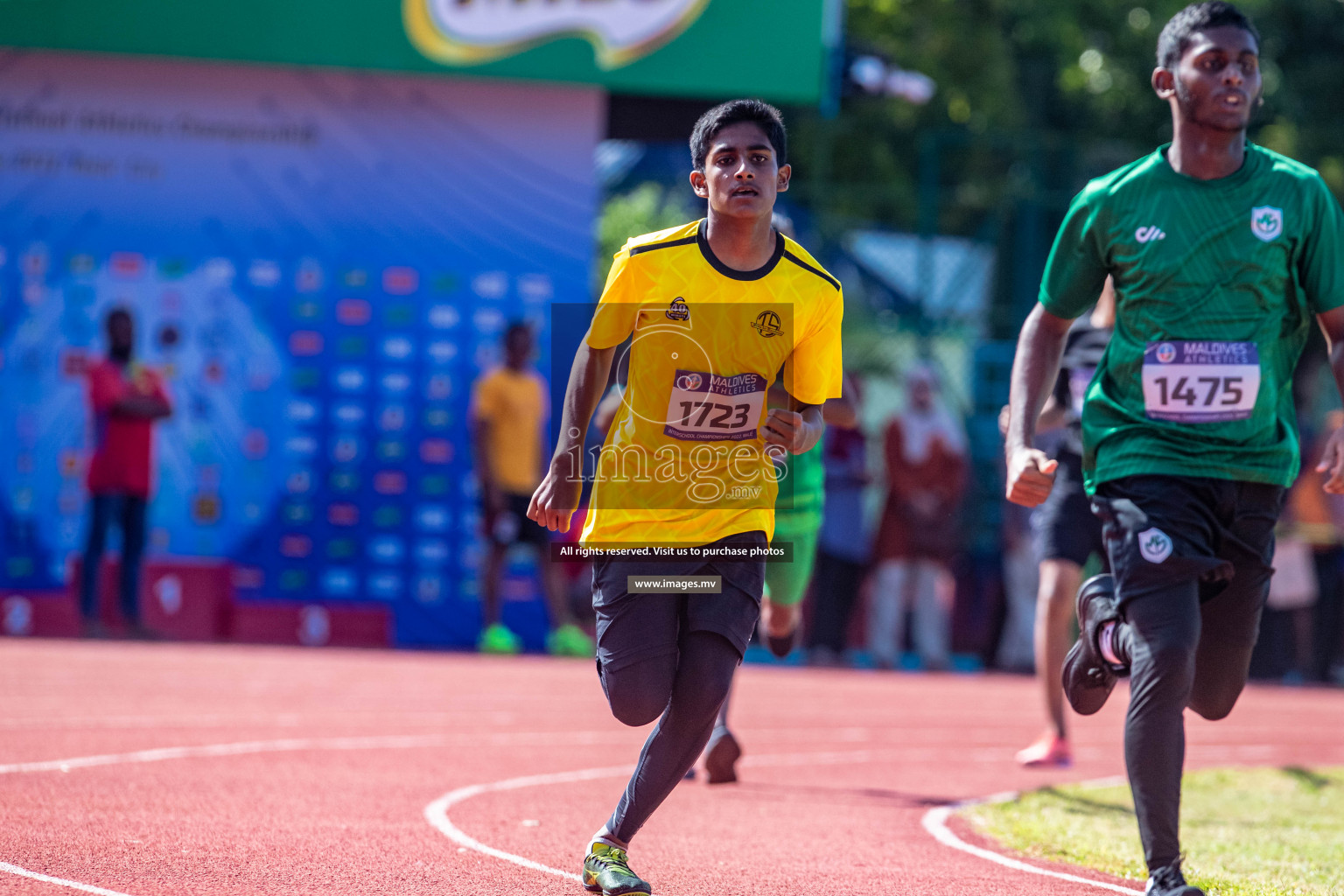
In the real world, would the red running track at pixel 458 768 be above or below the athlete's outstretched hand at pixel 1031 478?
below

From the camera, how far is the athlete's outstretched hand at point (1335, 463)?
4.24 m

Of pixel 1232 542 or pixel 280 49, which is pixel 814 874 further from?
pixel 280 49

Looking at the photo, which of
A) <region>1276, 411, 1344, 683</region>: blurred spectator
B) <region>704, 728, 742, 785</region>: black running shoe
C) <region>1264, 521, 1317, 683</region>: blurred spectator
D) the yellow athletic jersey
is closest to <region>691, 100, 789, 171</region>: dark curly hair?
the yellow athletic jersey

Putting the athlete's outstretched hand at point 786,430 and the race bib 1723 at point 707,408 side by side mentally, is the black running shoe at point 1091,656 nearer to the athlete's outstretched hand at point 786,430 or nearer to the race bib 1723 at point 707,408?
the athlete's outstretched hand at point 786,430

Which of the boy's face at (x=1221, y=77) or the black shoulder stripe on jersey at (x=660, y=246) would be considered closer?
the boy's face at (x=1221, y=77)

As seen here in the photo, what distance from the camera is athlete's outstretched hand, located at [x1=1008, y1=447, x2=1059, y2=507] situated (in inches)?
165

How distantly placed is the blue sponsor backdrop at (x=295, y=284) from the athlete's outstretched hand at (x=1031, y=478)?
1052 cm

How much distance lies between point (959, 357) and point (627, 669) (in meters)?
11.6

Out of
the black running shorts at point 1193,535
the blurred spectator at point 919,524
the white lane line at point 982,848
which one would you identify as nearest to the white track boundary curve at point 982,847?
the white lane line at point 982,848

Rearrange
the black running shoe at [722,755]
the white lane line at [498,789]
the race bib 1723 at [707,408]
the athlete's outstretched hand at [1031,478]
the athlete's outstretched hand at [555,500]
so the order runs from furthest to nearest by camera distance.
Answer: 1. the black running shoe at [722,755]
2. the white lane line at [498,789]
3. the race bib 1723 at [707,408]
4. the athlete's outstretched hand at [555,500]
5. the athlete's outstretched hand at [1031,478]

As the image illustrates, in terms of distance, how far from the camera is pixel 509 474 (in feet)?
45.4

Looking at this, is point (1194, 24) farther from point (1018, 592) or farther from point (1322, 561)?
point (1322, 561)

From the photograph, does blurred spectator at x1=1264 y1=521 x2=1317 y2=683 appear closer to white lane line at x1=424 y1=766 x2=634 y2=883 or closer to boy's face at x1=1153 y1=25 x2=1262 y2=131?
white lane line at x1=424 y1=766 x2=634 y2=883

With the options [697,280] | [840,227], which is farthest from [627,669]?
[840,227]
